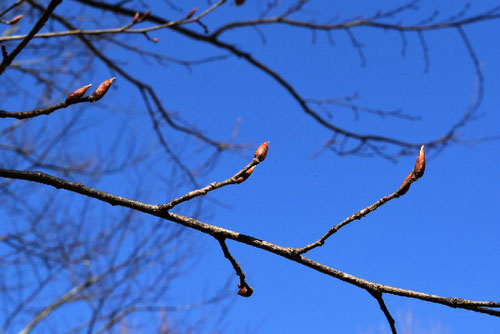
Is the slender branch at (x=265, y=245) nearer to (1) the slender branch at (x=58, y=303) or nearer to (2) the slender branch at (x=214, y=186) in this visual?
(2) the slender branch at (x=214, y=186)

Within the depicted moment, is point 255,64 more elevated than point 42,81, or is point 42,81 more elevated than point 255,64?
point 255,64

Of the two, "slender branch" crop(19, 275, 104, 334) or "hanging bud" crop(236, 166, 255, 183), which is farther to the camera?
"slender branch" crop(19, 275, 104, 334)

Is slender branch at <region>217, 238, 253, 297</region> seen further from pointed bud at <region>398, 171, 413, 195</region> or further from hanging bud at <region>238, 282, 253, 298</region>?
pointed bud at <region>398, 171, 413, 195</region>

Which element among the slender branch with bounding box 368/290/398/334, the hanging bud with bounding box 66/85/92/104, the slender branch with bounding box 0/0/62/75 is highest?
the slender branch with bounding box 0/0/62/75

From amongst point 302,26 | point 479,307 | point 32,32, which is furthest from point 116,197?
point 302,26

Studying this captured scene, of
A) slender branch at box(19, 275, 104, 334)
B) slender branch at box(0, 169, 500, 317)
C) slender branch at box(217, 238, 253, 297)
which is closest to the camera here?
slender branch at box(0, 169, 500, 317)

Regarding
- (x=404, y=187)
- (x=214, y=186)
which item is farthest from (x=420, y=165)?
(x=214, y=186)

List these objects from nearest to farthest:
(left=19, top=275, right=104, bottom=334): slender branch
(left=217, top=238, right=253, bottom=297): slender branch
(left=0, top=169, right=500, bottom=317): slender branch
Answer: (left=0, top=169, right=500, bottom=317): slender branch < (left=217, top=238, right=253, bottom=297): slender branch < (left=19, top=275, right=104, bottom=334): slender branch

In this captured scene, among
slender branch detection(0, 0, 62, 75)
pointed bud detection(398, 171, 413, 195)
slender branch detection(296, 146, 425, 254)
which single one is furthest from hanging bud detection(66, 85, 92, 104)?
pointed bud detection(398, 171, 413, 195)

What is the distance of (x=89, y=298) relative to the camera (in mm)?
5660

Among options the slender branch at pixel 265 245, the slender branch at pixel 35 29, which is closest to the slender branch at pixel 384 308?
the slender branch at pixel 265 245

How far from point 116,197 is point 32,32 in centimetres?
39

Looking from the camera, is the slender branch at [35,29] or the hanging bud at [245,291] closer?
the slender branch at [35,29]

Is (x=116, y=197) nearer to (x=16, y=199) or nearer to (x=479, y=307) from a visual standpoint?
(x=479, y=307)
